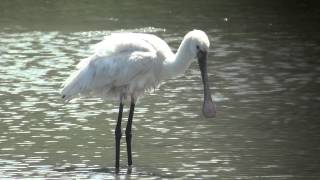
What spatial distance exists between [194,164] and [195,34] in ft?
4.63

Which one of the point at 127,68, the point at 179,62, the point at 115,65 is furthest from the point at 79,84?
the point at 179,62

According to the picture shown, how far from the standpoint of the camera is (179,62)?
1216cm

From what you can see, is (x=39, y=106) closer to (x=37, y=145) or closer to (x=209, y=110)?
(x=37, y=145)

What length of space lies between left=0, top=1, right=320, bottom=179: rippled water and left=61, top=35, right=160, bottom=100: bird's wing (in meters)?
0.82

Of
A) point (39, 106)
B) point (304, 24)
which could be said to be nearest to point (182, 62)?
point (39, 106)

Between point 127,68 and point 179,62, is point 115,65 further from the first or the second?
point 179,62

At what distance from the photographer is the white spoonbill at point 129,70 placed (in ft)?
40.1

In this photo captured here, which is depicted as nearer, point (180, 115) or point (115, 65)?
point (115, 65)

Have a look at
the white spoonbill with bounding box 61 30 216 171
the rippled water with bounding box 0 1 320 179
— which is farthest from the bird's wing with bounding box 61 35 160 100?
the rippled water with bounding box 0 1 320 179

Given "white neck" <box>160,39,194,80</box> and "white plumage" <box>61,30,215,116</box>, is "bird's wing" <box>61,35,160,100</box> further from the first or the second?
"white neck" <box>160,39,194,80</box>

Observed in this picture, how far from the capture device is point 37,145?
514 inches

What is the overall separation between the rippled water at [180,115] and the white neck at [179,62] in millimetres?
953

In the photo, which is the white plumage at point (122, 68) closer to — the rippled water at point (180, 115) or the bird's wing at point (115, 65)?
the bird's wing at point (115, 65)

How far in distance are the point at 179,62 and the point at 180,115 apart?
8.72 ft
